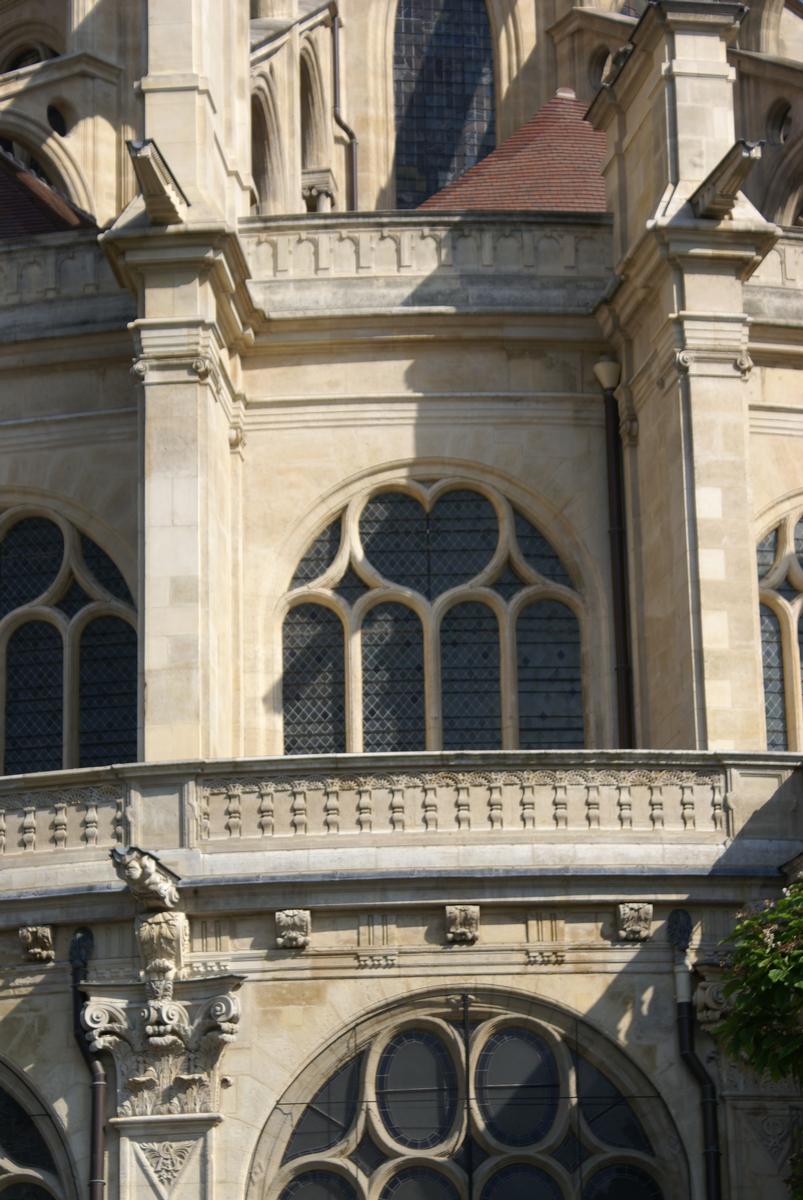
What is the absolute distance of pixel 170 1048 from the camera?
2178 cm

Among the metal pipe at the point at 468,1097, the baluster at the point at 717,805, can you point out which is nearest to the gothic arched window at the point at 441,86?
the baluster at the point at 717,805

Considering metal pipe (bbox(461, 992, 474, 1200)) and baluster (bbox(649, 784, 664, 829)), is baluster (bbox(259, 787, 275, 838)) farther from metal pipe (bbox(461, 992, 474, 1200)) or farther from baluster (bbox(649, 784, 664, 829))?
baluster (bbox(649, 784, 664, 829))

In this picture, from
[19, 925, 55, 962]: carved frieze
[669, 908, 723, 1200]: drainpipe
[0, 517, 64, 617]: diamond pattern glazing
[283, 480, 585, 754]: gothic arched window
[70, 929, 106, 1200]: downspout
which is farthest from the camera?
[0, 517, 64, 617]: diamond pattern glazing

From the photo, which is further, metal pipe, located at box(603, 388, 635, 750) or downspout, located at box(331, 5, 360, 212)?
downspout, located at box(331, 5, 360, 212)

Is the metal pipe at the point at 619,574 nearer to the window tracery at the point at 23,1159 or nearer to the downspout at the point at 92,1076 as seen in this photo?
the downspout at the point at 92,1076

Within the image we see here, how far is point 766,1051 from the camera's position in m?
20.6

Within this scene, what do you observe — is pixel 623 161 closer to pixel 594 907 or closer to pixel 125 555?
pixel 125 555

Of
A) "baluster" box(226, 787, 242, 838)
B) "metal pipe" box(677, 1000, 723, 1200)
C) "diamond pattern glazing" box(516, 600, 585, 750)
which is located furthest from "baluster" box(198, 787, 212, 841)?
"diamond pattern glazing" box(516, 600, 585, 750)

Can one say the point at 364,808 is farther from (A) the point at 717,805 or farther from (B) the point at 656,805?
(A) the point at 717,805

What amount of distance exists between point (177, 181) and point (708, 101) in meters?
5.16

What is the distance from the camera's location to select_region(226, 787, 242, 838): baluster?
22625mm

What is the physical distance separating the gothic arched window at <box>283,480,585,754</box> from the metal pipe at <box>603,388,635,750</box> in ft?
1.74

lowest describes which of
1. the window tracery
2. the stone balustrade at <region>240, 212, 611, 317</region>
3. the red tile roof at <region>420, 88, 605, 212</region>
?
the window tracery

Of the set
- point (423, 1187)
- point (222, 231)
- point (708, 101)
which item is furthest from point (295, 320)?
point (423, 1187)
